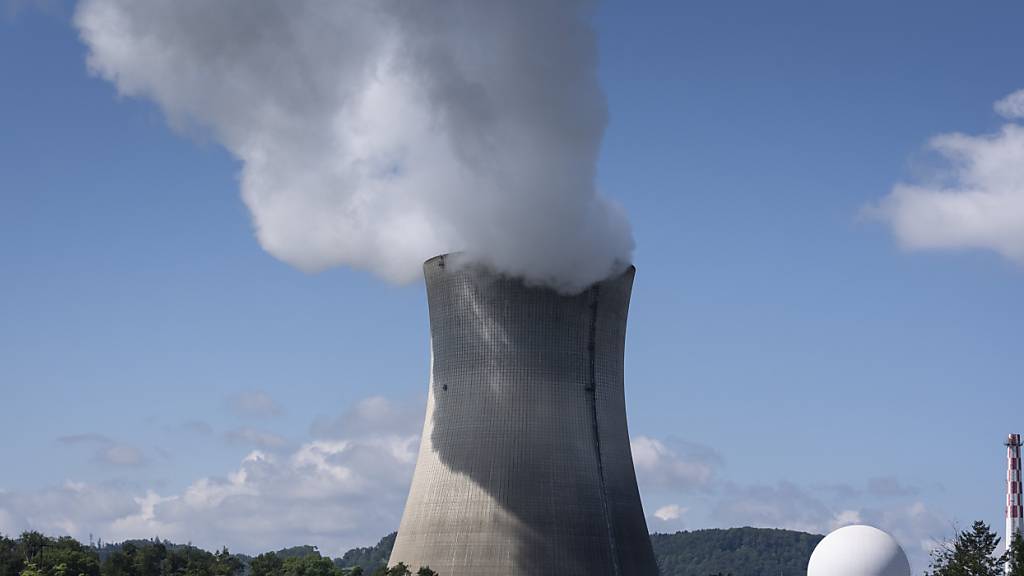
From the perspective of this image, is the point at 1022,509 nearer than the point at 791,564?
Yes

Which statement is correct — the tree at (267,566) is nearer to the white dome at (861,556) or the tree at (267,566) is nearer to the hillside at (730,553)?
the white dome at (861,556)

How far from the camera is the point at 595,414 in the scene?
36.2 metres

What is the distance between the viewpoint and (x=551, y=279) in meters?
36.2

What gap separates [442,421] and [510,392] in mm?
2393

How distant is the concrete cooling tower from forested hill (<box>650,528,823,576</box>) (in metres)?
123

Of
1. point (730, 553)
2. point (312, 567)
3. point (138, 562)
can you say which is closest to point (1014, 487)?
point (312, 567)

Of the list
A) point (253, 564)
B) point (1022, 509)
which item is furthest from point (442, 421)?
point (1022, 509)

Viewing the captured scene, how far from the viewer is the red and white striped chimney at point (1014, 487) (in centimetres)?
4938

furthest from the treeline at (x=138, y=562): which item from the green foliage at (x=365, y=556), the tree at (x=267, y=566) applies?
the green foliage at (x=365, y=556)

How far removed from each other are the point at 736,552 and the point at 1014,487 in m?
120

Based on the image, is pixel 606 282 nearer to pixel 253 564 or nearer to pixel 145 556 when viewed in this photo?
pixel 253 564

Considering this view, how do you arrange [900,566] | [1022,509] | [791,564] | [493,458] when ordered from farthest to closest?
[791,564], [1022,509], [900,566], [493,458]

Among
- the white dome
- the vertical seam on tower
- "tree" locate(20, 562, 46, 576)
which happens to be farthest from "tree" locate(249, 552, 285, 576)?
the white dome

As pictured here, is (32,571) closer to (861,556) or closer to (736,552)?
(861,556)
